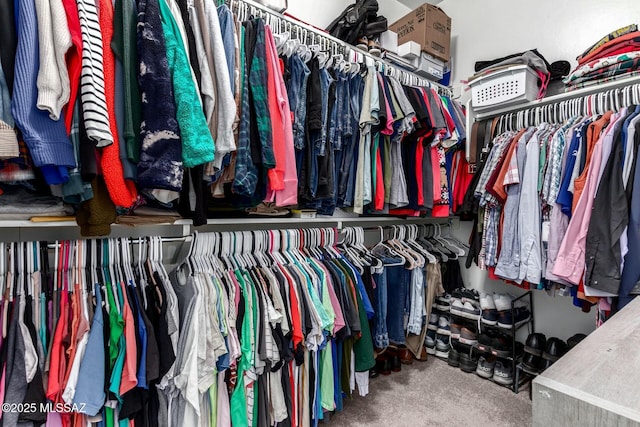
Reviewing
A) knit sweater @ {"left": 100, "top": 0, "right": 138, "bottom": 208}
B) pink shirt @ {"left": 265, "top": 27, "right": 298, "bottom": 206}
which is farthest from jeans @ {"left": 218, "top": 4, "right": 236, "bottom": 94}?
knit sweater @ {"left": 100, "top": 0, "right": 138, "bottom": 208}

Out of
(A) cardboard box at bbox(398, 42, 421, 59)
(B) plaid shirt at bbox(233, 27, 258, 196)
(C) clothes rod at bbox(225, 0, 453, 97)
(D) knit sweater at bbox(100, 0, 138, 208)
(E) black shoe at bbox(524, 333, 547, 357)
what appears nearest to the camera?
(D) knit sweater at bbox(100, 0, 138, 208)

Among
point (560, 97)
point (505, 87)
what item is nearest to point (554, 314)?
point (560, 97)

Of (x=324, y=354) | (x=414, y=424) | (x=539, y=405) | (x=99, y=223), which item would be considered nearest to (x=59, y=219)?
(x=99, y=223)

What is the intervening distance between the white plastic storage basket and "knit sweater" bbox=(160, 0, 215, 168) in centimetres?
187

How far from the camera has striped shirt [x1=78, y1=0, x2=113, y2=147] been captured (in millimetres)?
824

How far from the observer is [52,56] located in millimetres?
800

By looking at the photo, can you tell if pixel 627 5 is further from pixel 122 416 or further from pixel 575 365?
pixel 122 416

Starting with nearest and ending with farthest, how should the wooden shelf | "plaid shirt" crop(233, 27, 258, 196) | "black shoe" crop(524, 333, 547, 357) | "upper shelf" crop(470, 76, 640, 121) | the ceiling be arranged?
the wooden shelf → "plaid shirt" crop(233, 27, 258, 196) → "upper shelf" crop(470, 76, 640, 121) → "black shoe" crop(524, 333, 547, 357) → the ceiling

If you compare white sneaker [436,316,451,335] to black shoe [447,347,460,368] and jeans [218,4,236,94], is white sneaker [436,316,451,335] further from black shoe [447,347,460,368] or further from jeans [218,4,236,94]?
jeans [218,4,236,94]

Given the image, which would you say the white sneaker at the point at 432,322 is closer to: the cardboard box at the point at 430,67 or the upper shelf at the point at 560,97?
the upper shelf at the point at 560,97

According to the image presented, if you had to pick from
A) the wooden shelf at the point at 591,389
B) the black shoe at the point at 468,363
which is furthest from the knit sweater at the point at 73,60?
the black shoe at the point at 468,363

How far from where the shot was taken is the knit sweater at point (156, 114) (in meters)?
0.90

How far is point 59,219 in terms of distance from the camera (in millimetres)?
1097

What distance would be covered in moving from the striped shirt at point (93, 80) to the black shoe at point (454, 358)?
2396 mm
